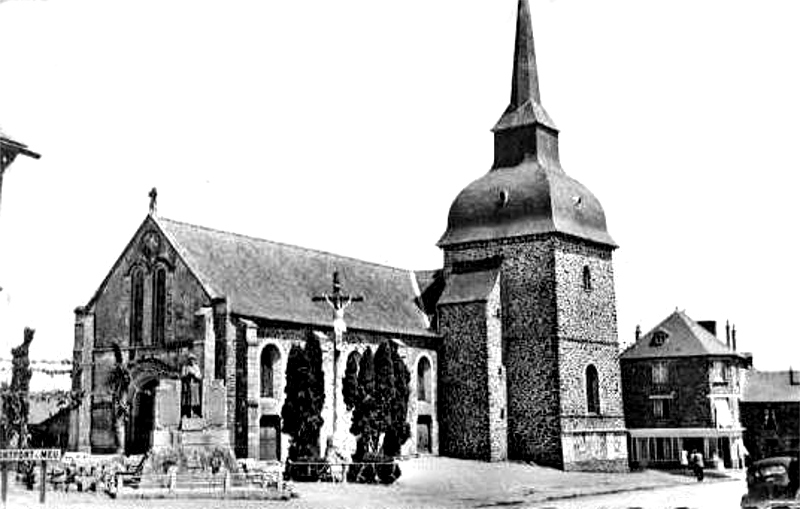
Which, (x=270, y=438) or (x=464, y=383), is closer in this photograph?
(x=270, y=438)

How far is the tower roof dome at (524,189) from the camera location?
47500mm

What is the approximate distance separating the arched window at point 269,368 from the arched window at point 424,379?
9044mm

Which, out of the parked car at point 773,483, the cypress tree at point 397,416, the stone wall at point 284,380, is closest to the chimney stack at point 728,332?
the stone wall at point 284,380

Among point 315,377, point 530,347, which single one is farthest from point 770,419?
point 315,377

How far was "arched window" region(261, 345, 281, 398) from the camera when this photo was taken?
40844mm

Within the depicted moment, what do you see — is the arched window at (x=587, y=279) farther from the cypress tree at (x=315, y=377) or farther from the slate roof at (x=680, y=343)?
the cypress tree at (x=315, y=377)

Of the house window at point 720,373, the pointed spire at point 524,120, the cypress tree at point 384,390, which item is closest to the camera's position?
the cypress tree at point 384,390

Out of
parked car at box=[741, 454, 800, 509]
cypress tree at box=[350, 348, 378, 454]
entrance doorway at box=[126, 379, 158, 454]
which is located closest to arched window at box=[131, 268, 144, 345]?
entrance doorway at box=[126, 379, 158, 454]

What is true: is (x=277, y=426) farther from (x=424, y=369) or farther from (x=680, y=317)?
(x=680, y=317)

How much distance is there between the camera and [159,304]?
4153cm

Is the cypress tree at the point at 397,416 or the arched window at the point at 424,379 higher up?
the arched window at the point at 424,379

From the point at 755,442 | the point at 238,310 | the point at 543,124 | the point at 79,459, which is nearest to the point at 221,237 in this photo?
the point at 238,310

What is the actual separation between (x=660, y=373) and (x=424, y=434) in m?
17.7

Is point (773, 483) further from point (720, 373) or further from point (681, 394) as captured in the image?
point (720, 373)
